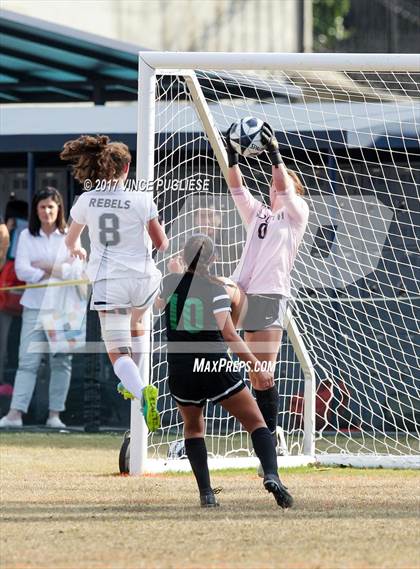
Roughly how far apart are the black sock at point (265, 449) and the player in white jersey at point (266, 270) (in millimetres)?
1329

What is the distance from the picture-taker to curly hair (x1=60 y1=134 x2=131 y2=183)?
9.17 meters

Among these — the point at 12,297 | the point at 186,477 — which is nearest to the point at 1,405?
the point at 12,297

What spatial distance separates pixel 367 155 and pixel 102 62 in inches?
169

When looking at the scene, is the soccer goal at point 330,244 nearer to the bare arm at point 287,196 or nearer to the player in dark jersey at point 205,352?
the bare arm at point 287,196

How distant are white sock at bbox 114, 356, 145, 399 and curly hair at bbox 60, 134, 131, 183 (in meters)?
1.16

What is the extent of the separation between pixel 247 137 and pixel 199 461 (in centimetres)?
191

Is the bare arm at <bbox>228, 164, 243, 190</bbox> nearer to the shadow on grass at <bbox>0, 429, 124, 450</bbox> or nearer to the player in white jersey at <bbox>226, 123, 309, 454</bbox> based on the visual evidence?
the player in white jersey at <bbox>226, 123, 309, 454</bbox>

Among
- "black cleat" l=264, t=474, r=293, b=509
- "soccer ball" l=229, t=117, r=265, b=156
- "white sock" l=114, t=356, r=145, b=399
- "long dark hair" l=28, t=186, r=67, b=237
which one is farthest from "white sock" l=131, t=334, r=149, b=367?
"long dark hair" l=28, t=186, r=67, b=237

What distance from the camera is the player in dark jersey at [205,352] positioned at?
26.5 ft

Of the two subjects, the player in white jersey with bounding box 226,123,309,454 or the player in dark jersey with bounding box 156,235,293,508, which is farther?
the player in white jersey with bounding box 226,123,309,454

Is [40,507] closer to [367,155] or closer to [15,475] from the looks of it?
[15,475]

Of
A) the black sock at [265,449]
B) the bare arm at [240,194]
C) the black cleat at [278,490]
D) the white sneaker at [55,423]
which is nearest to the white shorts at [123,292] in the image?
the bare arm at [240,194]

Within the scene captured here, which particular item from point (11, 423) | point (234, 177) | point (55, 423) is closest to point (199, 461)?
point (234, 177)

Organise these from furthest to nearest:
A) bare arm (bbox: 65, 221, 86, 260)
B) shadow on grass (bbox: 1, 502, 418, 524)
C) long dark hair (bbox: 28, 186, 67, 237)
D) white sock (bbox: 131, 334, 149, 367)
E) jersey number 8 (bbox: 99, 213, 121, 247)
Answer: long dark hair (bbox: 28, 186, 67, 237) → white sock (bbox: 131, 334, 149, 367) → bare arm (bbox: 65, 221, 86, 260) → jersey number 8 (bbox: 99, 213, 121, 247) → shadow on grass (bbox: 1, 502, 418, 524)
